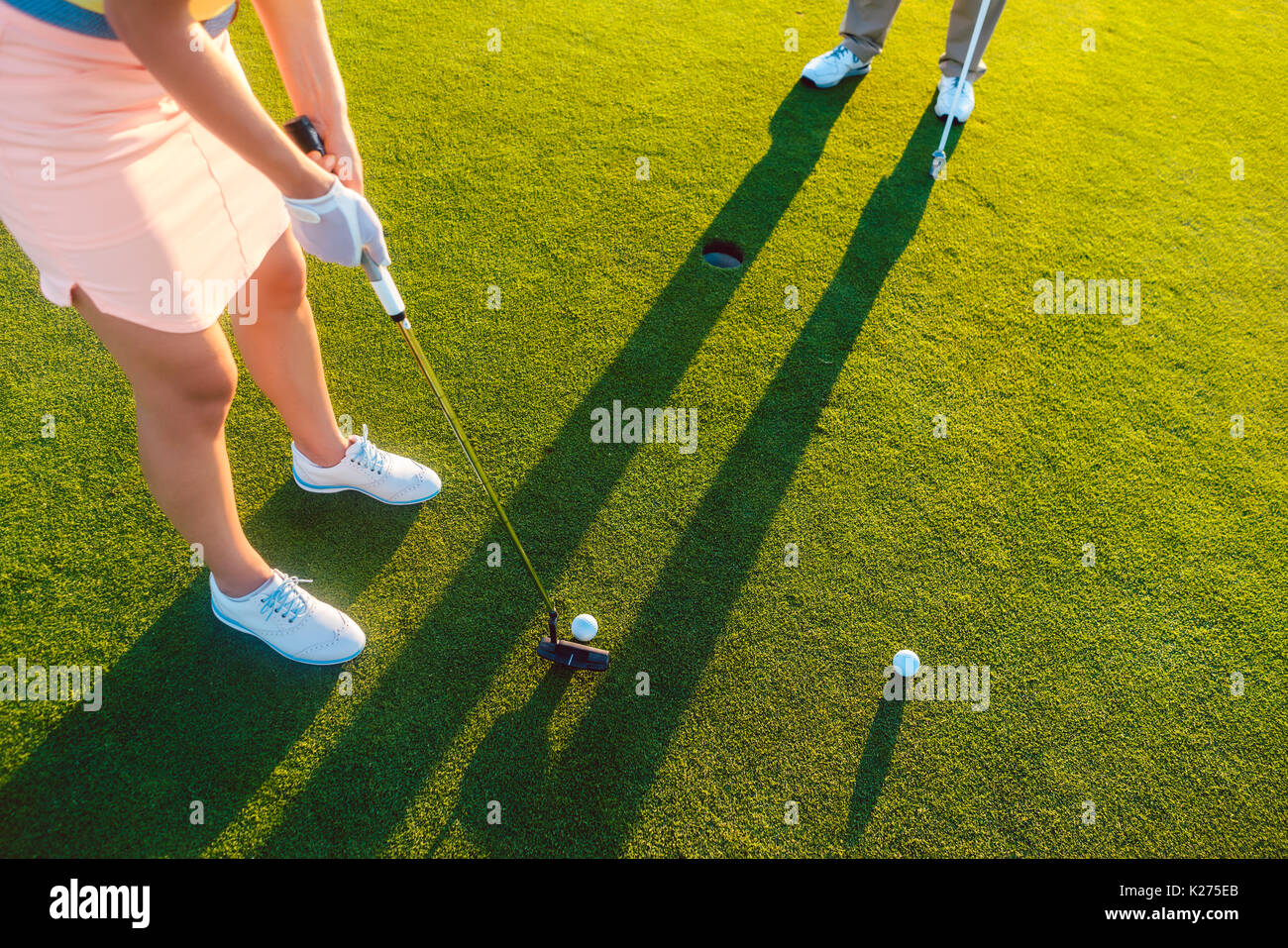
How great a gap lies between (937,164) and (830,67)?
32.0 inches

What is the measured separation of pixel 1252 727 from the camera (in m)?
2.26

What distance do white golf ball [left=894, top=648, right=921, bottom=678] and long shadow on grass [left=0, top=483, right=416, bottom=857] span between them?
1587 mm

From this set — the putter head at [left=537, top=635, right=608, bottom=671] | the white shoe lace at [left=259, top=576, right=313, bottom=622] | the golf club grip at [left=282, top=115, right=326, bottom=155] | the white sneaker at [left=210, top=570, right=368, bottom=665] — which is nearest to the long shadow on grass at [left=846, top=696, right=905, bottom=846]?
the putter head at [left=537, top=635, right=608, bottom=671]

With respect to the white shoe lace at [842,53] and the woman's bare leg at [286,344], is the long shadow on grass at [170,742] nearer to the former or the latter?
the woman's bare leg at [286,344]

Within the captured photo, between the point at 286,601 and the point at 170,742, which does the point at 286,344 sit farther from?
the point at 170,742

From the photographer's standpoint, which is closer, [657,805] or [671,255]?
[657,805]

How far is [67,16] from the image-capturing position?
4.34ft

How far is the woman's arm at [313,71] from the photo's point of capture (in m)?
1.72

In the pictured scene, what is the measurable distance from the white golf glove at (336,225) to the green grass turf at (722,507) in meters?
1.02

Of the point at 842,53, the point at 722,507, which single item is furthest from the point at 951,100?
the point at 722,507
